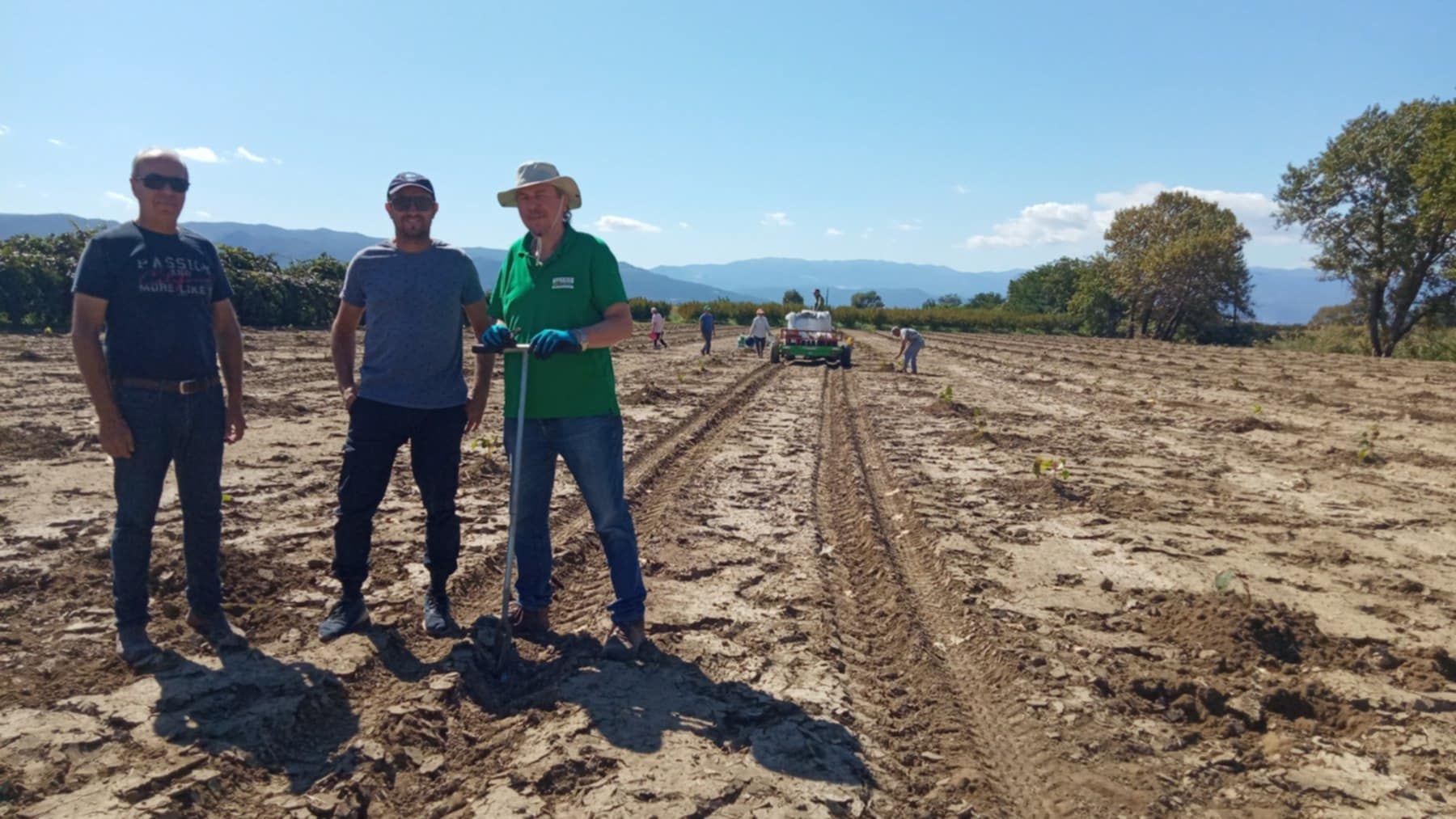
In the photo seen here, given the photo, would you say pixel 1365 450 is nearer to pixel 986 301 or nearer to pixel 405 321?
pixel 405 321

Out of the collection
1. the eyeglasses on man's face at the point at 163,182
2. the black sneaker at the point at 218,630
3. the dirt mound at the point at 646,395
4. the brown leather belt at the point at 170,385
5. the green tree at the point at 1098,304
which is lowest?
the black sneaker at the point at 218,630

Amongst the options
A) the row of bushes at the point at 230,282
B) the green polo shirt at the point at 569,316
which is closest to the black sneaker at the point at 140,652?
the green polo shirt at the point at 569,316

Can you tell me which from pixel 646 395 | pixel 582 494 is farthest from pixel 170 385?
pixel 646 395

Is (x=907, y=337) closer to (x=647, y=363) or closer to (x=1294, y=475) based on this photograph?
(x=647, y=363)

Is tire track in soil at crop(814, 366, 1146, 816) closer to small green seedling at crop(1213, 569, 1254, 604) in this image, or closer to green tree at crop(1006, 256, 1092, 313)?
small green seedling at crop(1213, 569, 1254, 604)

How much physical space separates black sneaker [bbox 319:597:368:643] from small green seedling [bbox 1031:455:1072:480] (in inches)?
225

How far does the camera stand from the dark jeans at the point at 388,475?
3512mm

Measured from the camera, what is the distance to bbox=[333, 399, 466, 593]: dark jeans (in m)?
3.51

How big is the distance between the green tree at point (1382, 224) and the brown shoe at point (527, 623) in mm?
42073

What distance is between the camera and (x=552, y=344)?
3.12m

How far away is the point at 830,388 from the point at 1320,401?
8741mm

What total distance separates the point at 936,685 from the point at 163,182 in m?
3.74

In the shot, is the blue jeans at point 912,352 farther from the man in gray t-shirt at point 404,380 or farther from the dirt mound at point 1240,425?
the man in gray t-shirt at point 404,380

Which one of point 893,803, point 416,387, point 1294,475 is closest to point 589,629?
point 416,387
